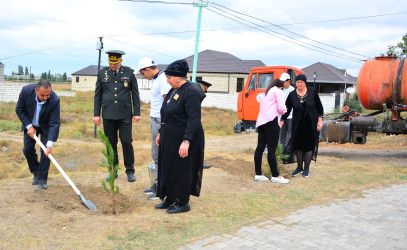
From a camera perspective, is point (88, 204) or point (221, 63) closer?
point (88, 204)

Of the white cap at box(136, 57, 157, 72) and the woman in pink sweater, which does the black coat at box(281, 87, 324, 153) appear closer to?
the woman in pink sweater

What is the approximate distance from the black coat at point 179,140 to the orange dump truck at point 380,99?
7.05 metres

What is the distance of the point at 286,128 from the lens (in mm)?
9047

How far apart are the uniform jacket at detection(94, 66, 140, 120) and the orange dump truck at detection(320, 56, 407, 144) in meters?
6.69

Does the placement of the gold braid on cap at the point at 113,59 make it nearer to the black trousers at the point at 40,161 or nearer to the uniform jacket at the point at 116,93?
the uniform jacket at the point at 116,93

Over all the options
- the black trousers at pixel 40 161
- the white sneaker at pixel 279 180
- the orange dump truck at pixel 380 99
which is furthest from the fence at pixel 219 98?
the black trousers at pixel 40 161

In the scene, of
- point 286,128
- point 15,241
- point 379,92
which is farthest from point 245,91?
point 15,241

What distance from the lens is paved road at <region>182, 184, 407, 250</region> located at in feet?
12.7

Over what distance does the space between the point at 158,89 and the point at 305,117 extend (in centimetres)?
302

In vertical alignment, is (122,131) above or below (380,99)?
below

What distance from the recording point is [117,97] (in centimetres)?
622

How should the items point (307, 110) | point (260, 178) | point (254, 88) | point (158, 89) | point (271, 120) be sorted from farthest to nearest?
point (254, 88), point (307, 110), point (260, 178), point (271, 120), point (158, 89)

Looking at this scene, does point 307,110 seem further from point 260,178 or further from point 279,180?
point 260,178

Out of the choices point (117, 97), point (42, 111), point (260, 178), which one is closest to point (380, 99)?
point (260, 178)
